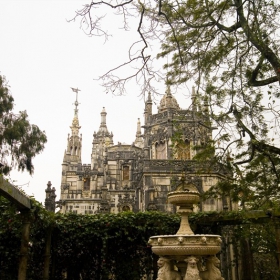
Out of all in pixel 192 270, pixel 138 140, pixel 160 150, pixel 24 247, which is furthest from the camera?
pixel 138 140

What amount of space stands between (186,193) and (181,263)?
161cm

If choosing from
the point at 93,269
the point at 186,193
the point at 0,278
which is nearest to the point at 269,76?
the point at 186,193

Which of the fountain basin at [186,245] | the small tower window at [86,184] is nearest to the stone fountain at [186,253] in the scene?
the fountain basin at [186,245]

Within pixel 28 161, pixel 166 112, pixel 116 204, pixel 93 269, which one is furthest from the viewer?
pixel 116 204

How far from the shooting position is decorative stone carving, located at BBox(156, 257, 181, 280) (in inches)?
299

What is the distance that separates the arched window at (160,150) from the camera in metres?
26.7

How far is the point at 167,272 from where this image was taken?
300 inches

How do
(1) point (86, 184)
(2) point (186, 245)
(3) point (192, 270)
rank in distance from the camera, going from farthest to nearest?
1. (1) point (86, 184)
2. (2) point (186, 245)
3. (3) point (192, 270)

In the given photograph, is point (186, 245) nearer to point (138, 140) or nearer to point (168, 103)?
point (168, 103)

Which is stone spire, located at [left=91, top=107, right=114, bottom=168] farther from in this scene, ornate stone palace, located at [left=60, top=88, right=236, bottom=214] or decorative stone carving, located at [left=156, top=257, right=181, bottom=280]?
decorative stone carving, located at [left=156, top=257, right=181, bottom=280]

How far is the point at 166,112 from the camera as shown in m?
27.1

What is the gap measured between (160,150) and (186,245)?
19.9m

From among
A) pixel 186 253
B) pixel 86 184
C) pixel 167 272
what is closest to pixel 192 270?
pixel 186 253

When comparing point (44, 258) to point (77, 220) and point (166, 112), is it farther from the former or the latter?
point (166, 112)
